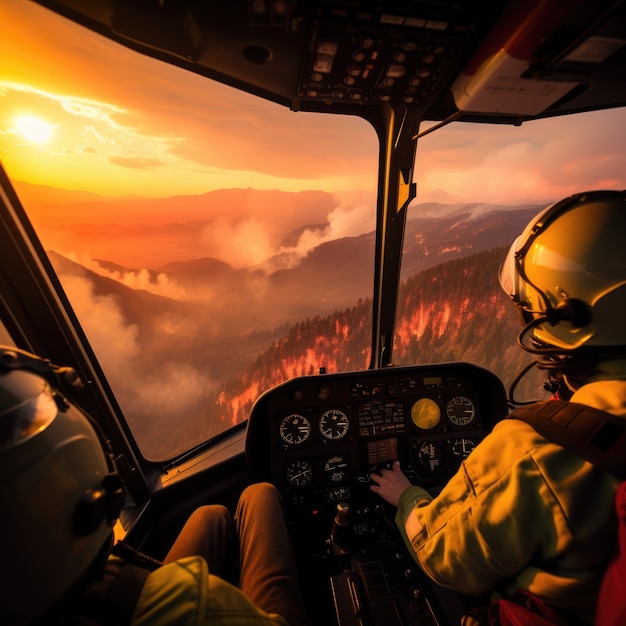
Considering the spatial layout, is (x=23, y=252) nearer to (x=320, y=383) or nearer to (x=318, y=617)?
(x=320, y=383)

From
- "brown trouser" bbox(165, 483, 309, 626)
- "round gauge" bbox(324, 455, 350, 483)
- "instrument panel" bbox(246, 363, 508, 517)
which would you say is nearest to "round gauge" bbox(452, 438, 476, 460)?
"instrument panel" bbox(246, 363, 508, 517)

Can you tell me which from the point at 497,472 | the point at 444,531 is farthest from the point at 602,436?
the point at 444,531

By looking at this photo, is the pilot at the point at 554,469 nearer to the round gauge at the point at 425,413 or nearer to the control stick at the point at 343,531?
the control stick at the point at 343,531

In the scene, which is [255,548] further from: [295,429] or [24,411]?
[24,411]

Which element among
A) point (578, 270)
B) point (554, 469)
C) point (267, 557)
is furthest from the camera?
point (267, 557)

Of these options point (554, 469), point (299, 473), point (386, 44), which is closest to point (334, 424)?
point (299, 473)

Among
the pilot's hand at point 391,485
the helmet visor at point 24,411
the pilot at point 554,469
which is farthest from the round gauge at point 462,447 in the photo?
the helmet visor at point 24,411
